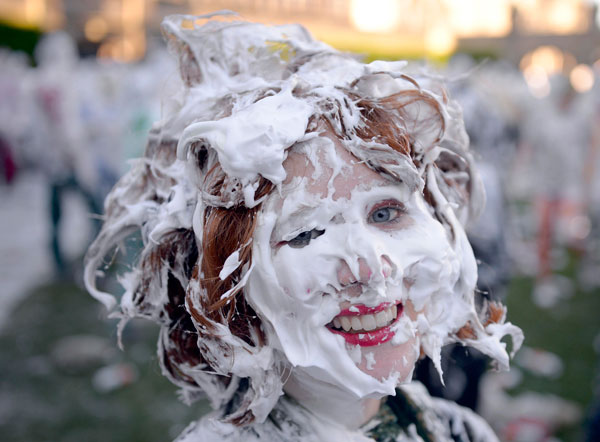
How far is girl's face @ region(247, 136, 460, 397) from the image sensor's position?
43.5 inches

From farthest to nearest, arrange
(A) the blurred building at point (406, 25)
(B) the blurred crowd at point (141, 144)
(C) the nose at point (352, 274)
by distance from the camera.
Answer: (A) the blurred building at point (406, 25)
(B) the blurred crowd at point (141, 144)
(C) the nose at point (352, 274)

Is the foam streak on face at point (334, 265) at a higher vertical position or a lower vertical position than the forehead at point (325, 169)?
lower

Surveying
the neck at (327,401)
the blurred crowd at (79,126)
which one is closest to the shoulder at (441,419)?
the neck at (327,401)

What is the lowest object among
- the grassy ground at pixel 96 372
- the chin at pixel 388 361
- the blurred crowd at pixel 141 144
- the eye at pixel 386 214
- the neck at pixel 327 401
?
the grassy ground at pixel 96 372

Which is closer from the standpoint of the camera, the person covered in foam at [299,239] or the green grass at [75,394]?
the person covered in foam at [299,239]

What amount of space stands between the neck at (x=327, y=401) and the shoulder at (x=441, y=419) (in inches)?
7.6

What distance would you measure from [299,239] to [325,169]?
0.15m

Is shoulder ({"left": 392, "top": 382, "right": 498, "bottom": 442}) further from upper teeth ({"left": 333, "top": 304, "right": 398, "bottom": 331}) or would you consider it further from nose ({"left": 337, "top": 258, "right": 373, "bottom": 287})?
nose ({"left": 337, "top": 258, "right": 373, "bottom": 287})

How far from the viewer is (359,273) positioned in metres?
1.09

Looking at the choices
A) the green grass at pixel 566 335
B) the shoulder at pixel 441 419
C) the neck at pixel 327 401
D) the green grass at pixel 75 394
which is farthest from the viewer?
the green grass at pixel 566 335

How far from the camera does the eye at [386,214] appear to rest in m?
1.17

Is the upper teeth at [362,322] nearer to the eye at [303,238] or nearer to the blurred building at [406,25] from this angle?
the eye at [303,238]

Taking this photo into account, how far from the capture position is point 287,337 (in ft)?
3.75

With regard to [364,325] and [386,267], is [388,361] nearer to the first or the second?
[364,325]
